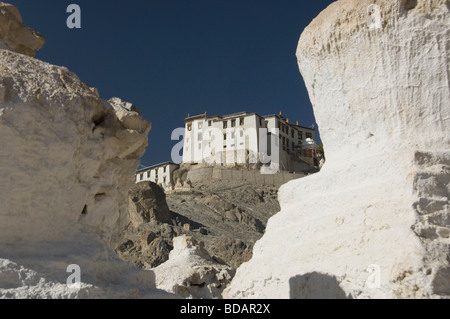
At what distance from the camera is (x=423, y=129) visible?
763cm

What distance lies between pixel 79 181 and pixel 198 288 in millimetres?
9129

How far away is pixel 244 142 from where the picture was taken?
6216cm

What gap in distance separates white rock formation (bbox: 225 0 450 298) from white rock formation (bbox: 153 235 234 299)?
806 cm

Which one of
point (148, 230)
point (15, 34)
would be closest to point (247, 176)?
point (148, 230)

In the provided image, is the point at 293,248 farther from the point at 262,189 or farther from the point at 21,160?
the point at 262,189

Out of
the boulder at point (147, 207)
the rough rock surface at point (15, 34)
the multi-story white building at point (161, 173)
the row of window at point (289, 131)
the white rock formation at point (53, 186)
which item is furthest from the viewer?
the row of window at point (289, 131)

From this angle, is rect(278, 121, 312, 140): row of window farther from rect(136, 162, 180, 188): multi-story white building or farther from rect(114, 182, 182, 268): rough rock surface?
rect(114, 182, 182, 268): rough rock surface

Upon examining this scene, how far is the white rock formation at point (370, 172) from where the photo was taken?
626cm

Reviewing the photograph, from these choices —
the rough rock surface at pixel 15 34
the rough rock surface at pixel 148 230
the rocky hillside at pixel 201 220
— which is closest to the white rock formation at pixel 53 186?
the rough rock surface at pixel 15 34

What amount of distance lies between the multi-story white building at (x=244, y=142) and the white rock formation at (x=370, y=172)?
51897 millimetres

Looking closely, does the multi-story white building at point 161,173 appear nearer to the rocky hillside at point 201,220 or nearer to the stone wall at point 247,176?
the stone wall at point 247,176

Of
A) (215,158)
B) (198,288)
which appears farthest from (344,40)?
(215,158)

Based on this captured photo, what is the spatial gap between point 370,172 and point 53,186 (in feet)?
15.3
